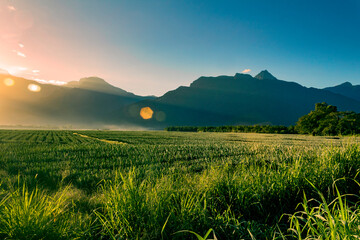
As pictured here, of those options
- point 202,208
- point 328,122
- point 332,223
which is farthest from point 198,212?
point 328,122

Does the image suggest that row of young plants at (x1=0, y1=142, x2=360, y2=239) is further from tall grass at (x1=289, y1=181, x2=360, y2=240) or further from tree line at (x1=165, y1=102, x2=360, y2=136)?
tree line at (x1=165, y1=102, x2=360, y2=136)

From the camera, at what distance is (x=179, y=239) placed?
271cm

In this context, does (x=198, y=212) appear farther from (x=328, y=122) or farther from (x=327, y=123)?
(x=327, y=123)

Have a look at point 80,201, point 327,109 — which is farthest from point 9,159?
point 327,109

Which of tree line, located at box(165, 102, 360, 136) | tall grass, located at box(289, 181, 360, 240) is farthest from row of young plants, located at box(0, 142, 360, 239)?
tree line, located at box(165, 102, 360, 136)

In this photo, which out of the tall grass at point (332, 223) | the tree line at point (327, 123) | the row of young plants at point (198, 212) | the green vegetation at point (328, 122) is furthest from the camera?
the tree line at point (327, 123)

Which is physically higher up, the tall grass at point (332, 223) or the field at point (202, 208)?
the tall grass at point (332, 223)

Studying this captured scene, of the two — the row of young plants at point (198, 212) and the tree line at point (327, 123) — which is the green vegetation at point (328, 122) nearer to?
the tree line at point (327, 123)

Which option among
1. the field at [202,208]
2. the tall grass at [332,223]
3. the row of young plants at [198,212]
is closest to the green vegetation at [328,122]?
the field at [202,208]

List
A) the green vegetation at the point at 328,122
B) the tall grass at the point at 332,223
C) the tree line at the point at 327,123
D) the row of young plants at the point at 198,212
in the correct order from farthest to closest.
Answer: the tree line at the point at 327,123, the green vegetation at the point at 328,122, the row of young plants at the point at 198,212, the tall grass at the point at 332,223

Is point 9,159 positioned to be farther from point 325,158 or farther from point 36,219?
point 325,158

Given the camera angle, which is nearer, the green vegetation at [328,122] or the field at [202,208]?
the field at [202,208]

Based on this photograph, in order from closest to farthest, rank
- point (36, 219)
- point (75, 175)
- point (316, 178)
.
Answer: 1. point (36, 219)
2. point (316, 178)
3. point (75, 175)

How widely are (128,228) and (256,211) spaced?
110 inches
